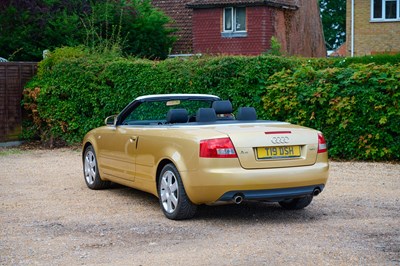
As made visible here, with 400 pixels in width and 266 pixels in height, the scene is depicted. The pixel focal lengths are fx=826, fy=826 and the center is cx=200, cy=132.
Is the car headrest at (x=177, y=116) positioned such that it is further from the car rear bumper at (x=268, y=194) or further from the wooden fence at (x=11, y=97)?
the wooden fence at (x=11, y=97)

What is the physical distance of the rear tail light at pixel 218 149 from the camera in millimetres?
9180

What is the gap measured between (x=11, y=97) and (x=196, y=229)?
13132 millimetres

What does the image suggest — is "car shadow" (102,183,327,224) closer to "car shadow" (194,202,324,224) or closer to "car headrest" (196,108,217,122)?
"car shadow" (194,202,324,224)

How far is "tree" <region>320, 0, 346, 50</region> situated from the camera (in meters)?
71.6

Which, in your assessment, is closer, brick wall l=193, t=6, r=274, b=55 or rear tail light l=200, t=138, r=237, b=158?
rear tail light l=200, t=138, r=237, b=158

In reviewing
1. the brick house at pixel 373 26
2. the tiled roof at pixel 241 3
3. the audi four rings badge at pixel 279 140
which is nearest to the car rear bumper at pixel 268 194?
the audi four rings badge at pixel 279 140

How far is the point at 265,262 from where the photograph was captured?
737 cm

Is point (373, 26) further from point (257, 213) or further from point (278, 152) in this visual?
point (278, 152)

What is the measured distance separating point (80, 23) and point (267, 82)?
1259cm

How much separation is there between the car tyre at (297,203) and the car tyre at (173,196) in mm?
1463

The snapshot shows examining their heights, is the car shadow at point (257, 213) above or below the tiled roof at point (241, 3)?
below

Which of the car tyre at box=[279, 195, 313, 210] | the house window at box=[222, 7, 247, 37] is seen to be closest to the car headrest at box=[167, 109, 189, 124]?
the car tyre at box=[279, 195, 313, 210]

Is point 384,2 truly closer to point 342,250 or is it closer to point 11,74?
point 11,74

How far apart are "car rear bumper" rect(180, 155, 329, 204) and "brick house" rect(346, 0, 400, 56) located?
33.2 meters
